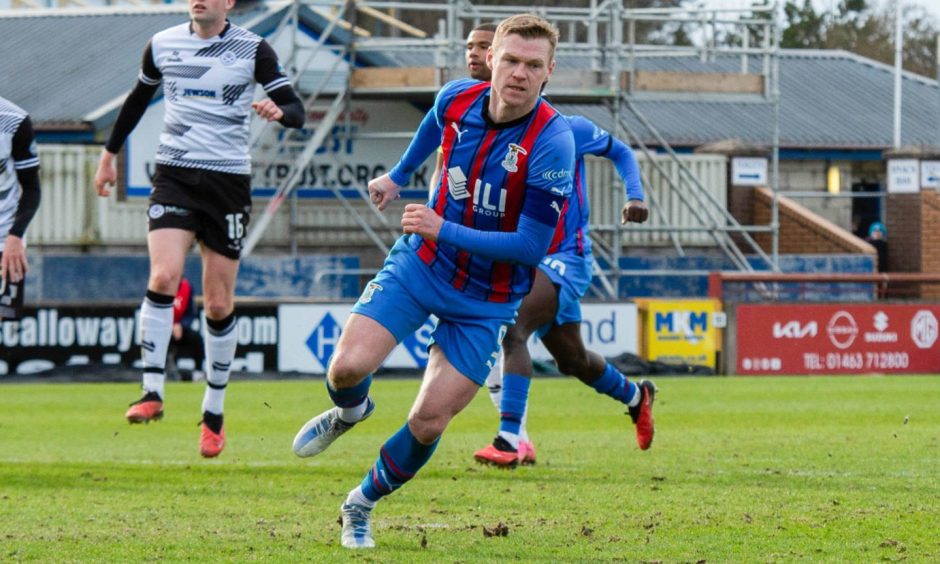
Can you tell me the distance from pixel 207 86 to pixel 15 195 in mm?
1278

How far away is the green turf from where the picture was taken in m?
6.55

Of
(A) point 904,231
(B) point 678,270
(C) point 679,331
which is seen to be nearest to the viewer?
(C) point 679,331

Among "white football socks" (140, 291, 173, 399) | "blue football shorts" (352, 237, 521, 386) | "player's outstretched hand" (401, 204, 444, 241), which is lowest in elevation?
"white football socks" (140, 291, 173, 399)

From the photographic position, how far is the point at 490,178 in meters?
6.72

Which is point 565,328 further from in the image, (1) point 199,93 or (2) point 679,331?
(2) point 679,331

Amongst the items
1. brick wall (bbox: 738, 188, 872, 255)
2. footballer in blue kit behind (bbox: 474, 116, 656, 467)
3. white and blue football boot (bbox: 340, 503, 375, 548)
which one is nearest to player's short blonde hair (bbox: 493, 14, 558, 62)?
white and blue football boot (bbox: 340, 503, 375, 548)

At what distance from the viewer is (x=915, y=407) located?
14.4 metres

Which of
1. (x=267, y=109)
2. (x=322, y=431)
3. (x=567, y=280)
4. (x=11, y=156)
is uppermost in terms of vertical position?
(x=267, y=109)

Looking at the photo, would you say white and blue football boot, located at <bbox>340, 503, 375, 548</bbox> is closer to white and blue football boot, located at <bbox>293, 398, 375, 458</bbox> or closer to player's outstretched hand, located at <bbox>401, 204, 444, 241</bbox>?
white and blue football boot, located at <bbox>293, 398, 375, 458</bbox>

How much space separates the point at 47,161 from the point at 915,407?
16916 mm

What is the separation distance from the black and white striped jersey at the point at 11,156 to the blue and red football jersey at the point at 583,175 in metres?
2.98

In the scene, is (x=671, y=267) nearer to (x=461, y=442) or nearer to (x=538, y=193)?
(x=461, y=442)

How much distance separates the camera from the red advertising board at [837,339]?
20672 millimetres

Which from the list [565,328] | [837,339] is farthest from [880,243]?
[565,328]
